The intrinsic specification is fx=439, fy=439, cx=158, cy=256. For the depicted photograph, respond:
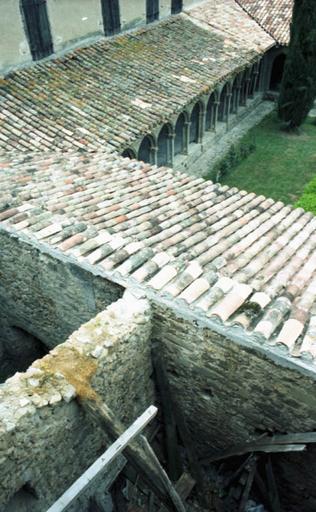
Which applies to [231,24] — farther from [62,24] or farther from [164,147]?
[62,24]

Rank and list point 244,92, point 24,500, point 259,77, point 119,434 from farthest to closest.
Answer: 1. point 259,77
2. point 244,92
3. point 24,500
4. point 119,434

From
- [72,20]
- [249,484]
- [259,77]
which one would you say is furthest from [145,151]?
[259,77]

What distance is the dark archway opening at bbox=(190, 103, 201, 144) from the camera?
61.5 ft

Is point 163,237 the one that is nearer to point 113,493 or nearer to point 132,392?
point 132,392

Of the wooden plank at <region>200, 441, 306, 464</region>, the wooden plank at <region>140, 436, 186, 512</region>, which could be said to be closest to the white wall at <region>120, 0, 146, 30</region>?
the wooden plank at <region>200, 441, 306, 464</region>

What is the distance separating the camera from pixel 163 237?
6453 millimetres

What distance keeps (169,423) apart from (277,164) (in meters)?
15.2

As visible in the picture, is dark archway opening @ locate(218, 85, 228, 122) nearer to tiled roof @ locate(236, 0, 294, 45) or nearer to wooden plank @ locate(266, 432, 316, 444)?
tiled roof @ locate(236, 0, 294, 45)

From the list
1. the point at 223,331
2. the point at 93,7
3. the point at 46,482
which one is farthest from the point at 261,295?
the point at 93,7

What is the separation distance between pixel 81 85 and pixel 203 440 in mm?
10854

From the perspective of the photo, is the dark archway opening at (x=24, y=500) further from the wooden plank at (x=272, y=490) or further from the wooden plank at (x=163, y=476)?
the wooden plank at (x=272, y=490)

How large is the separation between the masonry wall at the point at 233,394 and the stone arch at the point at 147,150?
1078cm

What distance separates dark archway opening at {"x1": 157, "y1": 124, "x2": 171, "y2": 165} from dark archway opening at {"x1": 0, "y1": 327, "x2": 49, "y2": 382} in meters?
10.2

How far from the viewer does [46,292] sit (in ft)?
22.0
